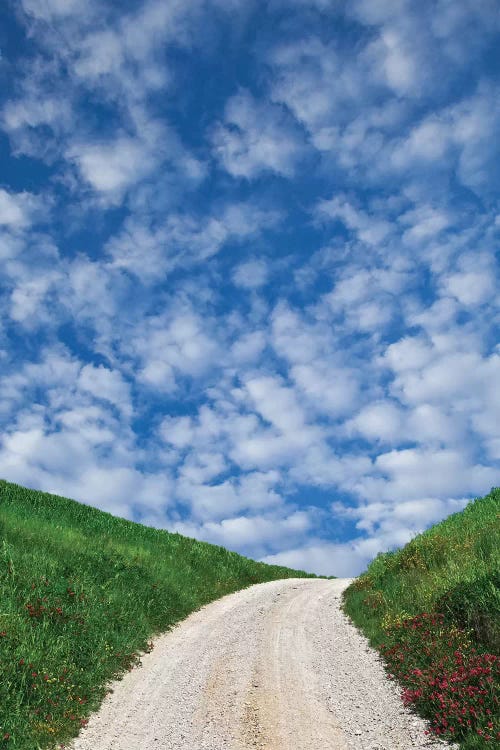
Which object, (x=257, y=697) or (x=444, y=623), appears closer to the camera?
(x=257, y=697)

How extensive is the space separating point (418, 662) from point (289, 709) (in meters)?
3.29

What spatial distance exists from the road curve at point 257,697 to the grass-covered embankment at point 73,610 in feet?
2.02

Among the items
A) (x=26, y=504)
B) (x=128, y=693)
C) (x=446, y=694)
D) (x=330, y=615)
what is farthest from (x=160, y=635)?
(x=26, y=504)

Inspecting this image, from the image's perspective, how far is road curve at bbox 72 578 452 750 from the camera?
32.9 feet

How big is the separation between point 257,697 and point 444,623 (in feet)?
16.9

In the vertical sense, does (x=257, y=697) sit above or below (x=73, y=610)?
below

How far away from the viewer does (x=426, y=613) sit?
14430 mm

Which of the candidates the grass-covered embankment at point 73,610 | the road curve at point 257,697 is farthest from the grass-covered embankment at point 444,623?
the grass-covered embankment at point 73,610

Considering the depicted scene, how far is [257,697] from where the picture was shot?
11719mm

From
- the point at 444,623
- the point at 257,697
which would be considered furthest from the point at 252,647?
the point at 444,623

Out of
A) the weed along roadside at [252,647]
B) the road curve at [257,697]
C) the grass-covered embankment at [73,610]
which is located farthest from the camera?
the grass-covered embankment at [73,610]

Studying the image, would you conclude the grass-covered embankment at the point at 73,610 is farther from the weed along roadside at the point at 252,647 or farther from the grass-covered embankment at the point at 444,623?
the grass-covered embankment at the point at 444,623

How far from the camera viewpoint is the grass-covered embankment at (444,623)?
10102mm

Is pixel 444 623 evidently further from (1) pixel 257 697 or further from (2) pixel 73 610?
(2) pixel 73 610
